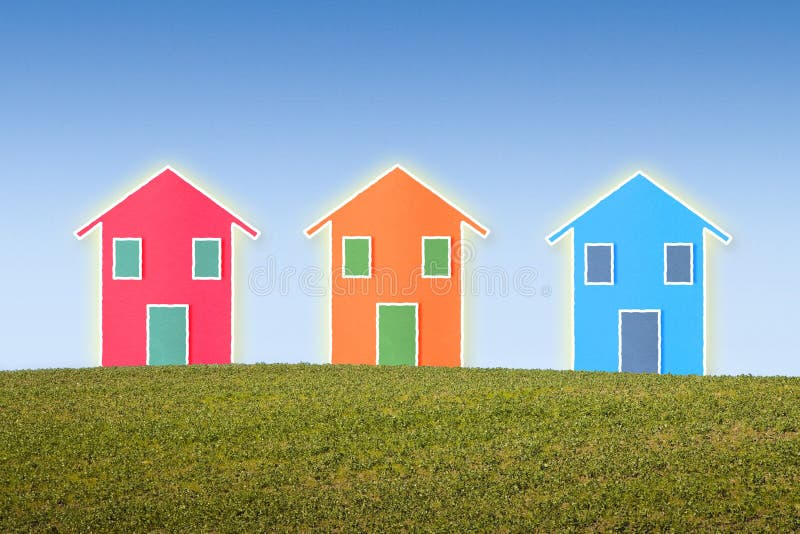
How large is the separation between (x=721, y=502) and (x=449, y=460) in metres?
4.32

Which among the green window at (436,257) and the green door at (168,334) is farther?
the green door at (168,334)

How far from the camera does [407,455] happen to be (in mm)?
14594

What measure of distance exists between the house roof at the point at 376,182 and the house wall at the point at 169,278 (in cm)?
245

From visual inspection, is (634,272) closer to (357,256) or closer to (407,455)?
(357,256)

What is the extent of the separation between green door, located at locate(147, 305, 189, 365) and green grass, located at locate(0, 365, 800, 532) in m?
3.26

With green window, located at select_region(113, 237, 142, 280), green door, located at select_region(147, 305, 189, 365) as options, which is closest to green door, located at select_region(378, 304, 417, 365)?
green door, located at select_region(147, 305, 189, 365)

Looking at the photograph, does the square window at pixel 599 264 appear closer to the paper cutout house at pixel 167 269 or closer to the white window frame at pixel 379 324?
the white window frame at pixel 379 324

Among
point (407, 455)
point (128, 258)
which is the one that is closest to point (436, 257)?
point (128, 258)

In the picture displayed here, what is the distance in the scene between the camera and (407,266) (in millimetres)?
22953

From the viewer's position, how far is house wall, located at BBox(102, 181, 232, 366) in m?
23.4

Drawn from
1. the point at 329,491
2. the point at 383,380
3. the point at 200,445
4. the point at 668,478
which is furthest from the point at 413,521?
the point at 383,380

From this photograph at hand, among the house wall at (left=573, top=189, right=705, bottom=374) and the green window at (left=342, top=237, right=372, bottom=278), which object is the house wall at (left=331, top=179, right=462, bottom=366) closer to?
the green window at (left=342, top=237, right=372, bottom=278)

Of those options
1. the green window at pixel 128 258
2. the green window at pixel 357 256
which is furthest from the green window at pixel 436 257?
the green window at pixel 128 258

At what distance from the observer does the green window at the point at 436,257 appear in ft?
74.5
